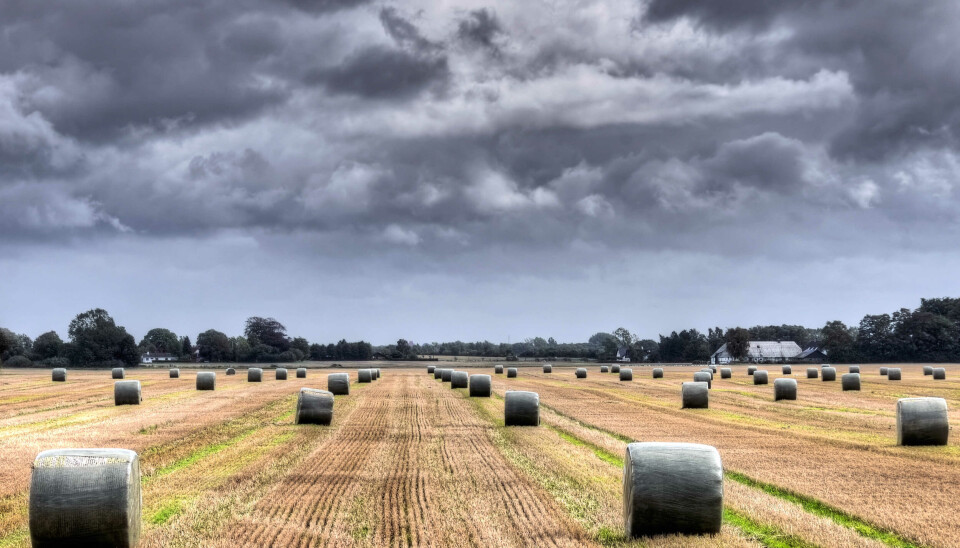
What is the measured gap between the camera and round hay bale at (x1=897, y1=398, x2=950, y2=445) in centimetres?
1958

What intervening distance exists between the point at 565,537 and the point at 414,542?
5.87ft

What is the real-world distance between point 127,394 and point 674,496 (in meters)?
28.5

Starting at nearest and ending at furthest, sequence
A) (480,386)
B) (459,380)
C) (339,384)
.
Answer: (480,386) → (339,384) → (459,380)

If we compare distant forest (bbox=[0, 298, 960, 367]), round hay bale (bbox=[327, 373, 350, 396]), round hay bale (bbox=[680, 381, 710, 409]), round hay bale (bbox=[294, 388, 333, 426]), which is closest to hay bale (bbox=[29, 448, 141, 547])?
round hay bale (bbox=[294, 388, 333, 426])

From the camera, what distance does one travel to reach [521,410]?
2366 cm

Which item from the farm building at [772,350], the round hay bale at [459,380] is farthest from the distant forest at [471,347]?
the round hay bale at [459,380]

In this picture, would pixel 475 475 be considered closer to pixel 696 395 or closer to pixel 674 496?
pixel 674 496

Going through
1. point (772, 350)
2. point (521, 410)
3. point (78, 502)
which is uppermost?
point (78, 502)

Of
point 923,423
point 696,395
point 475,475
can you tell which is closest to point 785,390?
point 696,395

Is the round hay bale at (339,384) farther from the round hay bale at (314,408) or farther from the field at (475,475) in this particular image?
the round hay bale at (314,408)

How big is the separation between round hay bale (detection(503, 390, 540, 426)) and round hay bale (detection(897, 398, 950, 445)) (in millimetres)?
8906

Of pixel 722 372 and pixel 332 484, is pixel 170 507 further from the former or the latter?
pixel 722 372

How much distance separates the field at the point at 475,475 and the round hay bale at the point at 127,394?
393cm

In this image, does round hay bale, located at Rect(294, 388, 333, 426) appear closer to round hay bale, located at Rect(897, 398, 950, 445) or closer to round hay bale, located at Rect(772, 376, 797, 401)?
round hay bale, located at Rect(897, 398, 950, 445)
